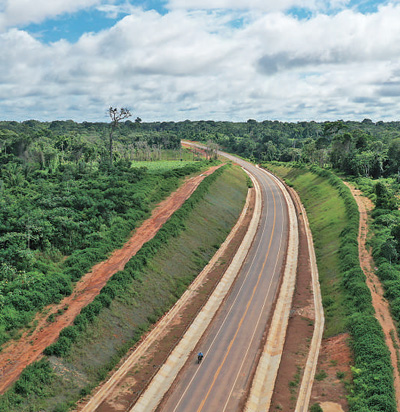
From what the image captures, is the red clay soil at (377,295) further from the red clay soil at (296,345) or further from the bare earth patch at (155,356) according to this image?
the bare earth patch at (155,356)

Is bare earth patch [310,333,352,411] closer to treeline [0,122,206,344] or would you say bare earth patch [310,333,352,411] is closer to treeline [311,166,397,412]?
treeline [311,166,397,412]

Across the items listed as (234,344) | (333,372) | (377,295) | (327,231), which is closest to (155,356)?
(234,344)

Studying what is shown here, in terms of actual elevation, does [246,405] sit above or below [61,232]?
below

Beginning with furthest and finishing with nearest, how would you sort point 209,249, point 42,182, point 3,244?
1. point 42,182
2. point 209,249
3. point 3,244

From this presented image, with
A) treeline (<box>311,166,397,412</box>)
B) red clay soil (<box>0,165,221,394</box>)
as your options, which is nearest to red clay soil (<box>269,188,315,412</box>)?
treeline (<box>311,166,397,412</box>)

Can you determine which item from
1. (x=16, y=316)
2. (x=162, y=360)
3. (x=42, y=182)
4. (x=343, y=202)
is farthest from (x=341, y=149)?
(x=16, y=316)

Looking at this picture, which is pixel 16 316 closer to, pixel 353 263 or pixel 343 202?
pixel 353 263

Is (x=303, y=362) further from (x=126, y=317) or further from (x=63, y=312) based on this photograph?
(x=63, y=312)
